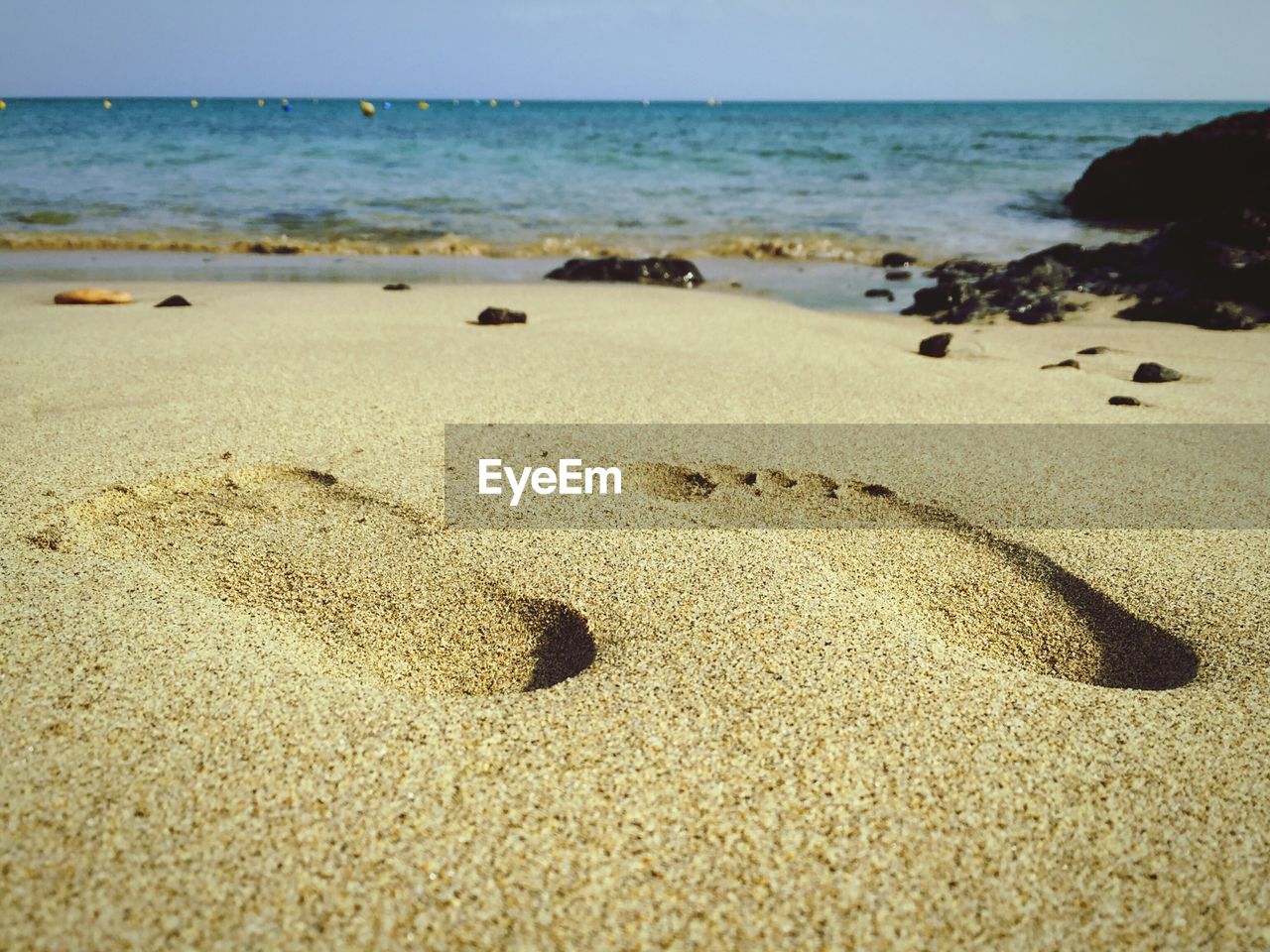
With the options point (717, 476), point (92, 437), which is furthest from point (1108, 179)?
point (92, 437)

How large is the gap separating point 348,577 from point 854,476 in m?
1.44

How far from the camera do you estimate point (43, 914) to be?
101 cm

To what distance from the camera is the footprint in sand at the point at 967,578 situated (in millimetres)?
1677

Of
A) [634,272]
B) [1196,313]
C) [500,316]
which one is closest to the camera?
[500,316]

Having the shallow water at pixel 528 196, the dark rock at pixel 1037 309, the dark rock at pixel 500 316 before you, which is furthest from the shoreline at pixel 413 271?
the dark rock at pixel 500 316

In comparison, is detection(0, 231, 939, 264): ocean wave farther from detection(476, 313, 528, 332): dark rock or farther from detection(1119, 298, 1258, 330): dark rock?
detection(476, 313, 528, 332): dark rock

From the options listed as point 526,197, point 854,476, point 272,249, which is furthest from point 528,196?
point 854,476

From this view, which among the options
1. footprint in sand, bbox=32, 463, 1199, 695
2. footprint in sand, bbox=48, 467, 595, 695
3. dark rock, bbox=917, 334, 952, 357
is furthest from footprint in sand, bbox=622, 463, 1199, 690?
dark rock, bbox=917, 334, 952, 357

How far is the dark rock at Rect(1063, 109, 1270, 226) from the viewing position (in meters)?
11.0

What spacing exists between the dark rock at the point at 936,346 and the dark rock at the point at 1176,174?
27.9 ft

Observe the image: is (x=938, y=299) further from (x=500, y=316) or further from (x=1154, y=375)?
(x=500, y=316)

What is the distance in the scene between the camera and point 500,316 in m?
4.53

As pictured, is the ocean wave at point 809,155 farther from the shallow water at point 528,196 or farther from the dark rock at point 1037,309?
the dark rock at point 1037,309

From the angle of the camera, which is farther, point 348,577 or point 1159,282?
point 1159,282
